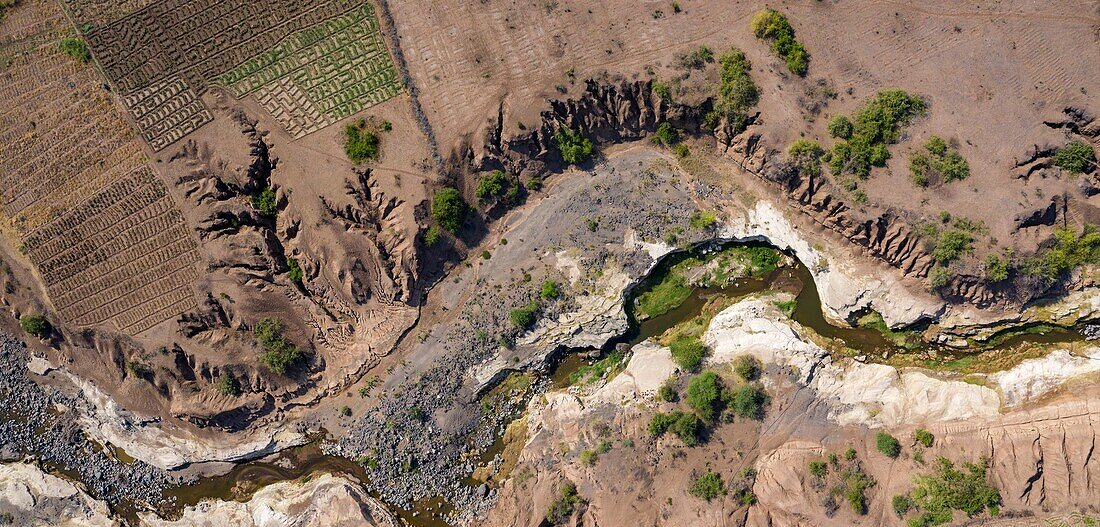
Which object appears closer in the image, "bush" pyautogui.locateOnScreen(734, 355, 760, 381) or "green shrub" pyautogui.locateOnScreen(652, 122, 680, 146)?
"bush" pyautogui.locateOnScreen(734, 355, 760, 381)

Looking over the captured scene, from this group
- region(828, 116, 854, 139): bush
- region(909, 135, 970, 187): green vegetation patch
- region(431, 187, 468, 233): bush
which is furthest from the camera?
region(431, 187, 468, 233): bush

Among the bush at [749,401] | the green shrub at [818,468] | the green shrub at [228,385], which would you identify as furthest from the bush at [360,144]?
the green shrub at [818,468]

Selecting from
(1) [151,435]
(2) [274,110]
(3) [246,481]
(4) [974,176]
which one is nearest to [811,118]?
(4) [974,176]

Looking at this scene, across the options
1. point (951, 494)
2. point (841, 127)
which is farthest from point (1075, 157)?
point (951, 494)

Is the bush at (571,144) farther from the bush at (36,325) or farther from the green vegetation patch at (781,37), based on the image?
the bush at (36,325)

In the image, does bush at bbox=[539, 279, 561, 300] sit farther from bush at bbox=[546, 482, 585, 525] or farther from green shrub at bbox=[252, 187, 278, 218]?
green shrub at bbox=[252, 187, 278, 218]

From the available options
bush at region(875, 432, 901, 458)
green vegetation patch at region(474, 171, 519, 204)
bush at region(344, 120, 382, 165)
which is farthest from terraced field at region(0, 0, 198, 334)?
bush at region(875, 432, 901, 458)
